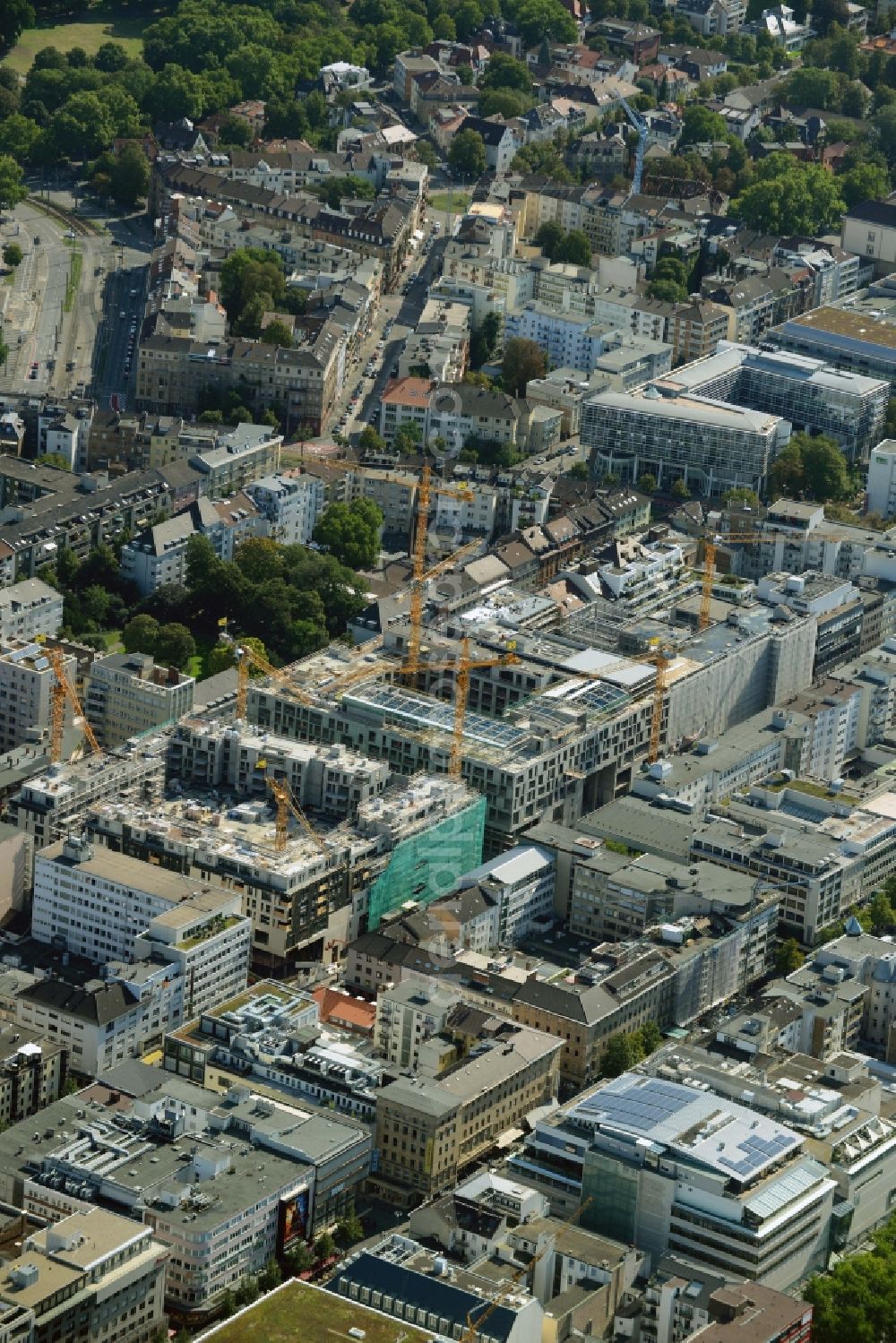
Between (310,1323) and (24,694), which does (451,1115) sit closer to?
(310,1323)

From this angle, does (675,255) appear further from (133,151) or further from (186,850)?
(186,850)

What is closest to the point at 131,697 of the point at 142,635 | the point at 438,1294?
the point at 142,635

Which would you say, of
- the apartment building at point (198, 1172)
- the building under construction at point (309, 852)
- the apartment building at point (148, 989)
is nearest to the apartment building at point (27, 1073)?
the apartment building at point (148, 989)

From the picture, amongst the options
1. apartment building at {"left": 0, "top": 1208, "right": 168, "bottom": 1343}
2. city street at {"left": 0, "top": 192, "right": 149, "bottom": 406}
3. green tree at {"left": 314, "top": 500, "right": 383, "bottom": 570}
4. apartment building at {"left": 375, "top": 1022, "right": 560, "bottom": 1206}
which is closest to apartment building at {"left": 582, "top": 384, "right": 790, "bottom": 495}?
green tree at {"left": 314, "top": 500, "right": 383, "bottom": 570}

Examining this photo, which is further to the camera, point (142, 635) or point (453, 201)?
point (453, 201)

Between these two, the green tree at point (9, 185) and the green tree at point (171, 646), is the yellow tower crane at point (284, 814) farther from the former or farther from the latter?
the green tree at point (9, 185)

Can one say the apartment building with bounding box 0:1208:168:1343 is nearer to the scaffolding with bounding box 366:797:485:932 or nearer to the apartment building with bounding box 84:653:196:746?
the scaffolding with bounding box 366:797:485:932

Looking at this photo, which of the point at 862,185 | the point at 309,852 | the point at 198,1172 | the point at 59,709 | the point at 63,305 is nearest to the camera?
the point at 198,1172
